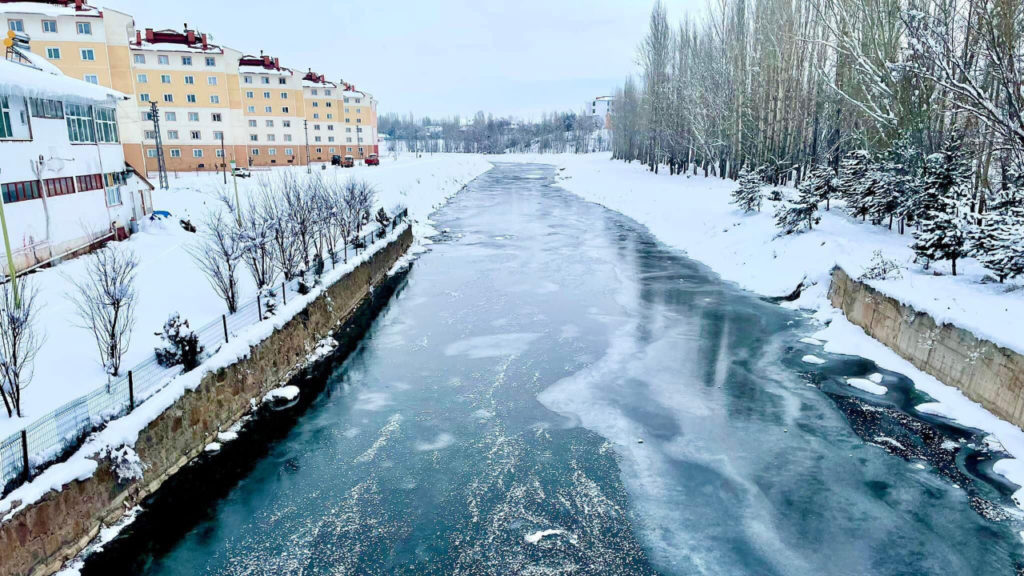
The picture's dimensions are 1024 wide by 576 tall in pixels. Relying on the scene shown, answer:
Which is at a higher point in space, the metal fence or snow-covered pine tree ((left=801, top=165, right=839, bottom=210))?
snow-covered pine tree ((left=801, top=165, right=839, bottom=210))

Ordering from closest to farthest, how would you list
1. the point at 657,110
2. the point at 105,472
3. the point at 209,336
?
the point at 105,472 → the point at 209,336 → the point at 657,110

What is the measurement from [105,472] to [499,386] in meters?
6.98

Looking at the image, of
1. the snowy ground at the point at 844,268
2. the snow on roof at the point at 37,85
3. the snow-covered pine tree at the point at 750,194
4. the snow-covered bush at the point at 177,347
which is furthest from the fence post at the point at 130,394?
the snow-covered pine tree at the point at 750,194

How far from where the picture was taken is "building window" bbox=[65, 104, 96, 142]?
2111 centimetres

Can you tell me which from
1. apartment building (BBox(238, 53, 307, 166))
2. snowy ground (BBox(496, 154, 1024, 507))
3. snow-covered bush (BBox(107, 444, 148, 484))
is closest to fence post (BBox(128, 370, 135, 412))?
snow-covered bush (BBox(107, 444, 148, 484))

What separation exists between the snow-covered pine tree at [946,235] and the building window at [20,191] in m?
24.6

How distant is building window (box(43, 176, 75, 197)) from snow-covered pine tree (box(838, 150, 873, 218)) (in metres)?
27.8

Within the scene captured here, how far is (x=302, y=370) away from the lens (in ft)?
46.0

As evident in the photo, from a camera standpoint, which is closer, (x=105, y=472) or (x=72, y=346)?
(x=105, y=472)

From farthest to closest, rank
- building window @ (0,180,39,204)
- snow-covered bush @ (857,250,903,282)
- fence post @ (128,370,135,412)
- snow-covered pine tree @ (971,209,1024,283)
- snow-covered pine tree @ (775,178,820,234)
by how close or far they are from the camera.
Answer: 1. snow-covered pine tree @ (775,178,820,234)
2. building window @ (0,180,39,204)
3. snow-covered bush @ (857,250,903,282)
4. snow-covered pine tree @ (971,209,1024,283)
5. fence post @ (128,370,135,412)

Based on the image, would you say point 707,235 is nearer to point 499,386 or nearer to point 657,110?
point 499,386

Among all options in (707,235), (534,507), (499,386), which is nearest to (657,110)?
(707,235)

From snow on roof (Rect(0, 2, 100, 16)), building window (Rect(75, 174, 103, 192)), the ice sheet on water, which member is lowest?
the ice sheet on water

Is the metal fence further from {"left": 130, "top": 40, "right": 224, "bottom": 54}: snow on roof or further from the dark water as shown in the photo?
{"left": 130, "top": 40, "right": 224, "bottom": 54}: snow on roof
